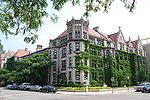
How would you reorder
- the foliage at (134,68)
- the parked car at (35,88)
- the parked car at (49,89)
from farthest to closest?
1. the foliage at (134,68)
2. the parked car at (35,88)
3. the parked car at (49,89)

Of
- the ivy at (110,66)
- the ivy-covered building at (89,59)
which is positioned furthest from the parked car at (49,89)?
the ivy at (110,66)

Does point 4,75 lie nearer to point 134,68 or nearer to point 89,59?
point 89,59

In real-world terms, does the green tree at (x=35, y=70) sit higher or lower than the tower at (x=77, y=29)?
lower

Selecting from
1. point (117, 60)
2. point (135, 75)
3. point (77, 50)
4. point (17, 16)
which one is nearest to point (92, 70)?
point (77, 50)

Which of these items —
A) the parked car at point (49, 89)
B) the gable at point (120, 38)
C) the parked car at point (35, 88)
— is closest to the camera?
the parked car at point (49, 89)

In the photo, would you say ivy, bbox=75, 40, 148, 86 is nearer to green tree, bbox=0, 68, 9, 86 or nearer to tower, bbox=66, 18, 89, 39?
tower, bbox=66, 18, 89, 39

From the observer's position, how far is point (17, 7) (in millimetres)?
5020

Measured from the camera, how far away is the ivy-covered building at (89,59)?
3662cm

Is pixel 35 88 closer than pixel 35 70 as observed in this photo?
Yes

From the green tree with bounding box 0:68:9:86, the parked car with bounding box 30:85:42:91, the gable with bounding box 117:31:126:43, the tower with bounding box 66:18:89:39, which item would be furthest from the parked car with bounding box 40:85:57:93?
the gable with bounding box 117:31:126:43

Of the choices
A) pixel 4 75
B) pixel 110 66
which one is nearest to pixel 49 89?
pixel 110 66

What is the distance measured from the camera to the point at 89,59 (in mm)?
38062

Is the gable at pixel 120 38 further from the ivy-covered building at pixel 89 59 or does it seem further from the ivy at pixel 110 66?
the ivy at pixel 110 66

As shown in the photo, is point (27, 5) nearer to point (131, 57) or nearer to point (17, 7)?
point (17, 7)
